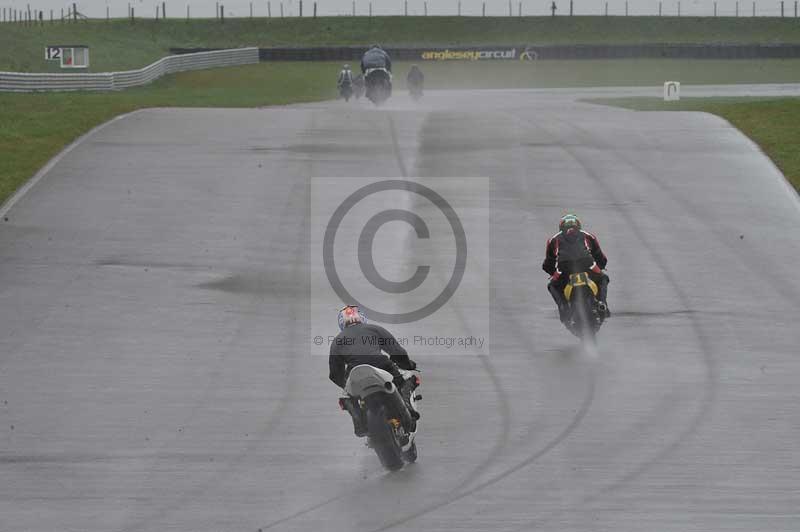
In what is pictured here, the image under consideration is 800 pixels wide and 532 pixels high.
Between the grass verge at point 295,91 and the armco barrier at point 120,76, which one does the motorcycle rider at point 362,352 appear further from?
the armco barrier at point 120,76

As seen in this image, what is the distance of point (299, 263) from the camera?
65.4ft

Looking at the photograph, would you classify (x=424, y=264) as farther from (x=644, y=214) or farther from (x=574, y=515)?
(x=574, y=515)

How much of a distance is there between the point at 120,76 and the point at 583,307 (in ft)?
124

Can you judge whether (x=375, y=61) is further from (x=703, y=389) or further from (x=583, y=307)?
(x=703, y=389)

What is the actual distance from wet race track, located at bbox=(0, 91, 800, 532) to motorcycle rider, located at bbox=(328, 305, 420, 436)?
0.65 meters

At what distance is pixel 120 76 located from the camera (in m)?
50.7

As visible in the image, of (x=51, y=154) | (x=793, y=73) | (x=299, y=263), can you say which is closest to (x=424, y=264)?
(x=299, y=263)

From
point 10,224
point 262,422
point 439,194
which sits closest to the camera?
point 262,422

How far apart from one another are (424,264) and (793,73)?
162 feet

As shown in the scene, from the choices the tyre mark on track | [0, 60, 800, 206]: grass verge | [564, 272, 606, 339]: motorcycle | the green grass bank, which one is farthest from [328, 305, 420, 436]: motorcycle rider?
the green grass bank

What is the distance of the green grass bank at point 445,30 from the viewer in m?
91.6

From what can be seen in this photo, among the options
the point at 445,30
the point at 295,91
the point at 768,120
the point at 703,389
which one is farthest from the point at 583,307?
the point at 445,30

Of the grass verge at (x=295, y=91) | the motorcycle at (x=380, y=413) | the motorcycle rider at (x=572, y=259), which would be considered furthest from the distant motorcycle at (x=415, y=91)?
the motorcycle at (x=380, y=413)

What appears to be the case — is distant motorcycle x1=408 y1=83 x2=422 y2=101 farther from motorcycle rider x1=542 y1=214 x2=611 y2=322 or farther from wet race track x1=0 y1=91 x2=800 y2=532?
motorcycle rider x1=542 y1=214 x2=611 y2=322
